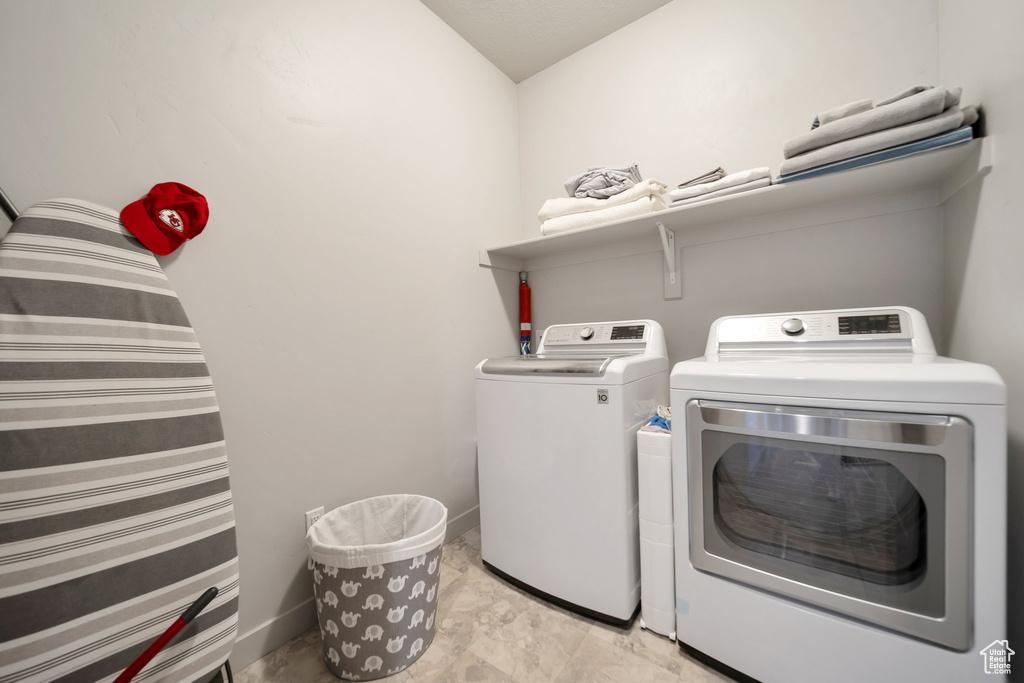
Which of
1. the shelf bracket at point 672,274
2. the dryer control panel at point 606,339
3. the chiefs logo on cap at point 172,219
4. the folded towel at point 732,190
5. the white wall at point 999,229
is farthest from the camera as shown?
the shelf bracket at point 672,274

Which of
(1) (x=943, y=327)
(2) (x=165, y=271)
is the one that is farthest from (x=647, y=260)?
(2) (x=165, y=271)

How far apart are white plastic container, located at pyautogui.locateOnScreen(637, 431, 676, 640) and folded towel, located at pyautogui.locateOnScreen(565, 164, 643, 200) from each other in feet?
3.49

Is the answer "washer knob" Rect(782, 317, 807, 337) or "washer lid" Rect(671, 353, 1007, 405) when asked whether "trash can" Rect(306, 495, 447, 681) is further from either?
"washer knob" Rect(782, 317, 807, 337)

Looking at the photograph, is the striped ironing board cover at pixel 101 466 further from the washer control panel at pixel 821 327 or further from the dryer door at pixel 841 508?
the washer control panel at pixel 821 327

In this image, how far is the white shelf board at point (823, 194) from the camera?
1052 millimetres

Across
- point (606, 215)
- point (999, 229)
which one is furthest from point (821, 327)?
point (606, 215)

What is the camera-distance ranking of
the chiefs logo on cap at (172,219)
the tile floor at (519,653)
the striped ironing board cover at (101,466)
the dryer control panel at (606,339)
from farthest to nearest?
the dryer control panel at (606,339) → the tile floor at (519,653) → the chiefs logo on cap at (172,219) → the striped ironing board cover at (101,466)

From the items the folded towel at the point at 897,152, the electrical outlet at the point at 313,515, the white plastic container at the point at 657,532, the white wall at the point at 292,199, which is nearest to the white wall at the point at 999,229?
the folded towel at the point at 897,152

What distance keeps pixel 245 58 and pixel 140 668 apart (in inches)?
61.3

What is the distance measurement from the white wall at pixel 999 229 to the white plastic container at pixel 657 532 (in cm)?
72

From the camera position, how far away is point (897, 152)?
3.39ft

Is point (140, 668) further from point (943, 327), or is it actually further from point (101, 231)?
point (943, 327)

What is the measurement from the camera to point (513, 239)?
2.22 meters

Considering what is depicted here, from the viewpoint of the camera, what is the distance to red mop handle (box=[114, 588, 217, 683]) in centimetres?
70
